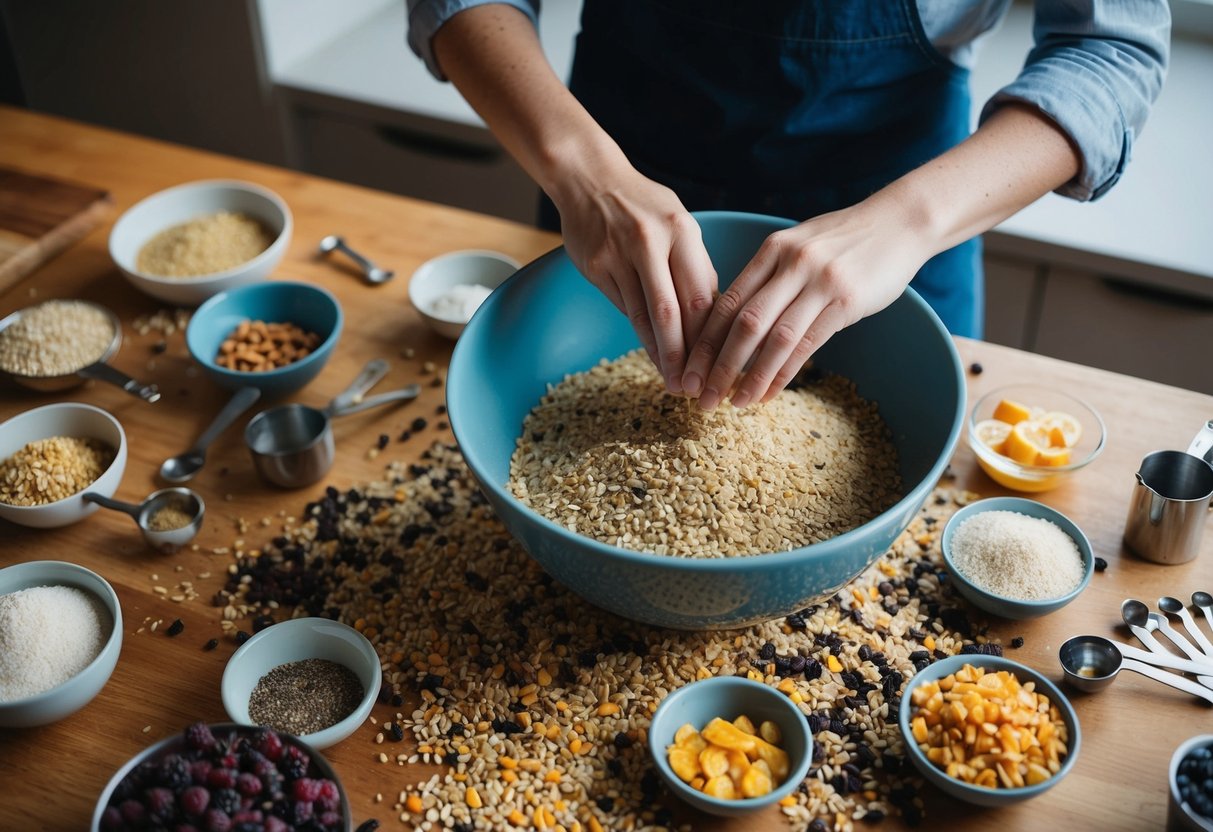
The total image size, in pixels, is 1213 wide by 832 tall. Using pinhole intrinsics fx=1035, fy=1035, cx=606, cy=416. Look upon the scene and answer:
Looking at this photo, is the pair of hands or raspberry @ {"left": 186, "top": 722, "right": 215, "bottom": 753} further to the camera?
the pair of hands

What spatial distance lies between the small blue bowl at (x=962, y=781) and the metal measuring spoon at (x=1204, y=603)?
0.85ft

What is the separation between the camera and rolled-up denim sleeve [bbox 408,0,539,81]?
1653 mm

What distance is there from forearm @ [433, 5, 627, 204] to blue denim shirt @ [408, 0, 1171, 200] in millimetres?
561

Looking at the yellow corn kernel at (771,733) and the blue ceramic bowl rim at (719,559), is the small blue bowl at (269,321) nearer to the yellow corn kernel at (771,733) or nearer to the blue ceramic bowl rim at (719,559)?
the blue ceramic bowl rim at (719,559)

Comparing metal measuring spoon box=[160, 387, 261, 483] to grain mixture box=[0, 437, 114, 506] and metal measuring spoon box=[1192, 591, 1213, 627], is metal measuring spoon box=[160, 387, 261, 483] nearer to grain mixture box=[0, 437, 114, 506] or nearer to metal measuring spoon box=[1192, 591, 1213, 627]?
grain mixture box=[0, 437, 114, 506]

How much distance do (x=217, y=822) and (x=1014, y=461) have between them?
3.75ft

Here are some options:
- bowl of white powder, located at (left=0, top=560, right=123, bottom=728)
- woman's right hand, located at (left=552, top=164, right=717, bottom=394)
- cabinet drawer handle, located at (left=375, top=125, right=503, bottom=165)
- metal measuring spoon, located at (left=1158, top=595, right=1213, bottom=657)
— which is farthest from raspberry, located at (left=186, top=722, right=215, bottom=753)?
cabinet drawer handle, located at (left=375, top=125, right=503, bottom=165)

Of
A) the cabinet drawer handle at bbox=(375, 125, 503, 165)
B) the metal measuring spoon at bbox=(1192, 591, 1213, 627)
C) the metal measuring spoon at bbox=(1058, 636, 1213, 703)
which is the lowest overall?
the cabinet drawer handle at bbox=(375, 125, 503, 165)

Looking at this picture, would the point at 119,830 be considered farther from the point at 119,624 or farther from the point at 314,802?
the point at 119,624

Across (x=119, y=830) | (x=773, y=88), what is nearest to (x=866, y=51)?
(x=773, y=88)

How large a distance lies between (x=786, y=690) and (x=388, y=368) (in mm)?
880

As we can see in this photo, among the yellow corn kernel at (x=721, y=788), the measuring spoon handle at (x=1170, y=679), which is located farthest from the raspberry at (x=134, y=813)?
the measuring spoon handle at (x=1170, y=679)

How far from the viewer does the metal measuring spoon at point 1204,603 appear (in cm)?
134

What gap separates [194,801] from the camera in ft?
3.45
